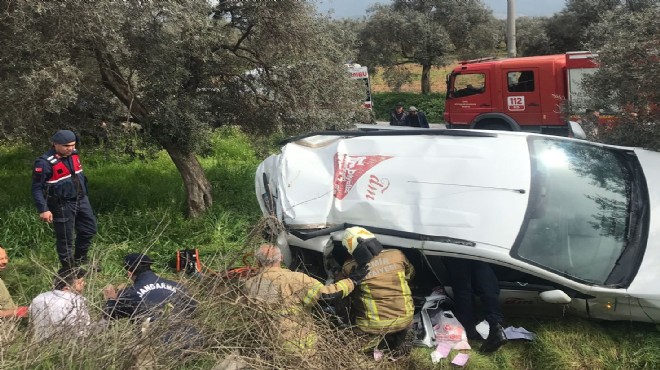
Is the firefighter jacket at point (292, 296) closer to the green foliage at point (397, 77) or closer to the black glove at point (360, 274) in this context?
the black glove at point (360, 274)

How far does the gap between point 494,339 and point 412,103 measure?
18068 mm

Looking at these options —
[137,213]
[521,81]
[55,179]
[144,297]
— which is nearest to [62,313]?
[144,297]

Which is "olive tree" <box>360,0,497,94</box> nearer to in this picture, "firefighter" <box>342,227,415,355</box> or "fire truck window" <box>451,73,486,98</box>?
"fire truck window" <box>451,73,486,98</box>

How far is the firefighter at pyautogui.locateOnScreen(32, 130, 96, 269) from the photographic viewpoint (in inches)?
188

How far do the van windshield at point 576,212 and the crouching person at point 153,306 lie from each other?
220 centimetres

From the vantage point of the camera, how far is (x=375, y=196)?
14.3ft

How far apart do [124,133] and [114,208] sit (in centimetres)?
109

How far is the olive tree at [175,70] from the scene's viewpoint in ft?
16.6

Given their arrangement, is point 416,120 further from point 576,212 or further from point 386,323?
point 386,323

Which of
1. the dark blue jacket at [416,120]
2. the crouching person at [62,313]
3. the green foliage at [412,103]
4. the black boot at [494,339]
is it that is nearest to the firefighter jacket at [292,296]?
the crouching person at [62,313]

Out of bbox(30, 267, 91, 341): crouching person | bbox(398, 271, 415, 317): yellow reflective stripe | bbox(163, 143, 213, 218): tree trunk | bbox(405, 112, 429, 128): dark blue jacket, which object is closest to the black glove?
bbox(398, 271, 415, 317): yellow reflective stripe

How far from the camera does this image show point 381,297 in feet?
12.7

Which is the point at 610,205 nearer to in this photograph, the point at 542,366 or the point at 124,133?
the point at 542,366

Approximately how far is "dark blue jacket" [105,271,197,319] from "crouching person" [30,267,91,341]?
17 centimetres
